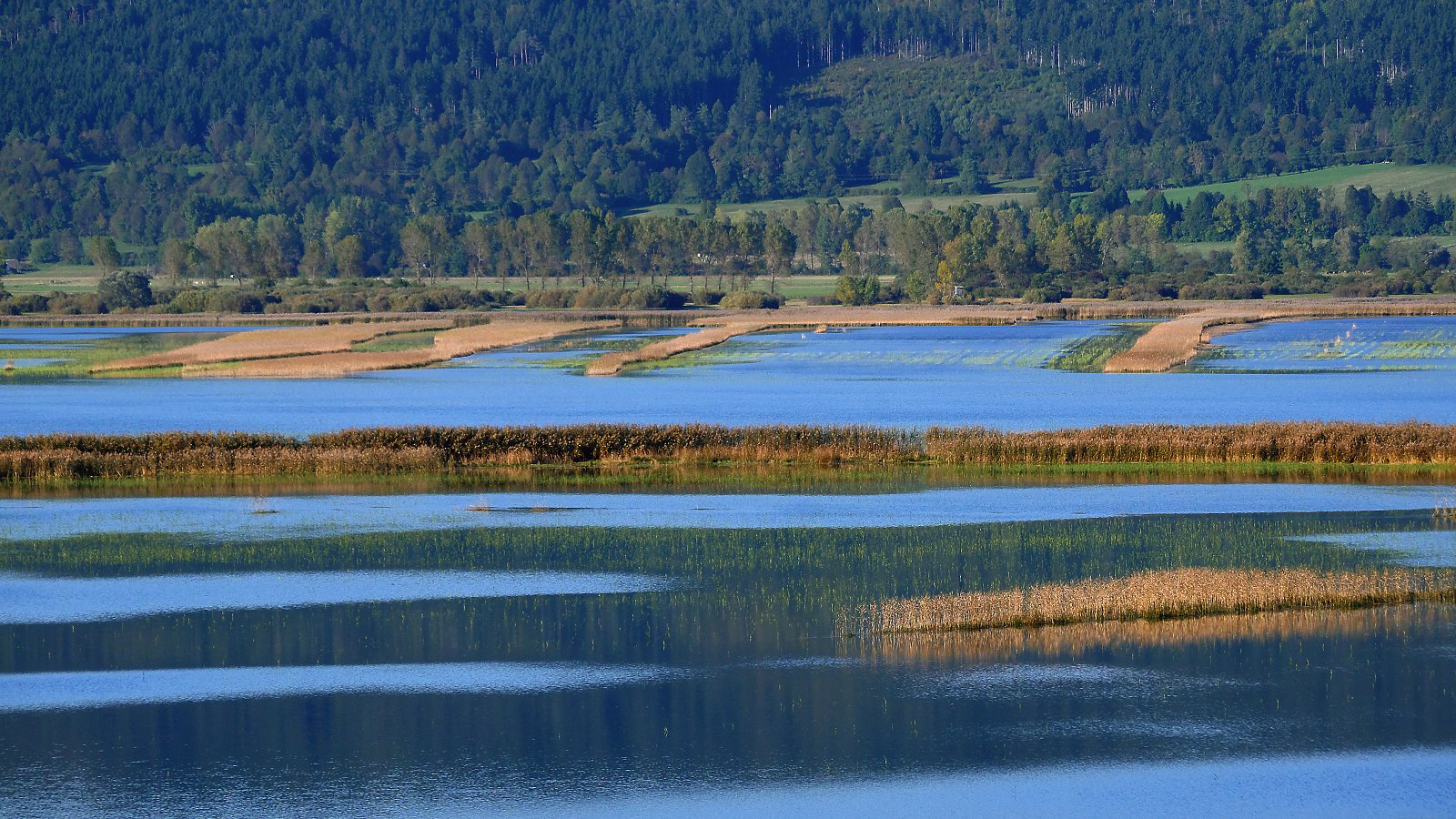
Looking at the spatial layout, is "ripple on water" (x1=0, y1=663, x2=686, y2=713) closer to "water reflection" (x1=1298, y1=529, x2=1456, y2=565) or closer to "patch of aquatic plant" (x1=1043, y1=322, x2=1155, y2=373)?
"water reflection" (x1=1298, y1=529, x2=1456, y2=565)

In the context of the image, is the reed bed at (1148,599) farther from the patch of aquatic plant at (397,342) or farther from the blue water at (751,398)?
the patch of aquatic plant at (397,342)

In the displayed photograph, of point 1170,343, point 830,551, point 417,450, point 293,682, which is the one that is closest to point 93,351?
point 1170,343

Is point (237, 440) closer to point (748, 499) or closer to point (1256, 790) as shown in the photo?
point (748, 499)

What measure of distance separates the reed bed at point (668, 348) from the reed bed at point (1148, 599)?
6907cm

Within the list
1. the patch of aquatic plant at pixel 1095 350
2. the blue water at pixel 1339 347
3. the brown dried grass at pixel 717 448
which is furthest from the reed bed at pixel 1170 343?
the brown dried grass at pixel 717 448

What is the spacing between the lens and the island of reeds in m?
55.8

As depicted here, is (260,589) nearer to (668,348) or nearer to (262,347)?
(668,348)

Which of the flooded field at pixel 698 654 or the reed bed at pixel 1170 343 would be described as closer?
the flooded field at pixel 698 654

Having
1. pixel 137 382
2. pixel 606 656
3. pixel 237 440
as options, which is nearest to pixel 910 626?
pixel 606 656

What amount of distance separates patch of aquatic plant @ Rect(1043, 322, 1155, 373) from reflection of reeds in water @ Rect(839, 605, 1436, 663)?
67.8 meters

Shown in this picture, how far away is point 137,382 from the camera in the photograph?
98.5 metres

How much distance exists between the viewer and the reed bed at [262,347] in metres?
113

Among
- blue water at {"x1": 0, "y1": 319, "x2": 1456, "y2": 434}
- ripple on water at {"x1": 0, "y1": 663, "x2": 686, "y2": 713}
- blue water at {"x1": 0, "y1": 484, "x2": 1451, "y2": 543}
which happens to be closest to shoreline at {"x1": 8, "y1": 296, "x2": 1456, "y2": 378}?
blue water at {"x1": 0, "y1": 319, "x2": 1456, "y2": 434}

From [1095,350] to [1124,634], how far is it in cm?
8983
